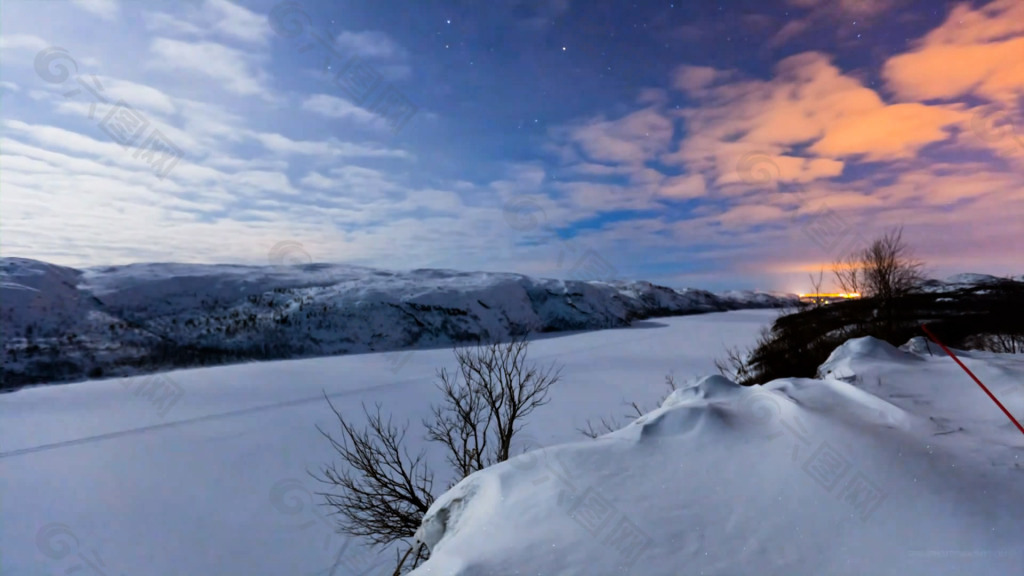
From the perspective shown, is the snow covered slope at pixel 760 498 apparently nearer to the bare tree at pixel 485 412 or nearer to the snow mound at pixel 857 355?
the snow mound at pixel 857 355

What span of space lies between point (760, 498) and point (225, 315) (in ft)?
148

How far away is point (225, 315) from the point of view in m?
39.0

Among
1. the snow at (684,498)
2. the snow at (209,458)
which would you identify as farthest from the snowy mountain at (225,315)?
the snow at (684,498)

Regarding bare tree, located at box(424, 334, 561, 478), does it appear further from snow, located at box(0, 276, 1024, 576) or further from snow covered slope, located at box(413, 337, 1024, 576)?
snow covered slope, located at box(413, 337, 1024, 576)

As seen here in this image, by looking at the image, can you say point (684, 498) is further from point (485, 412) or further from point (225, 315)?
point (225, 315)

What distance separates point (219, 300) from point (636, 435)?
4761cm

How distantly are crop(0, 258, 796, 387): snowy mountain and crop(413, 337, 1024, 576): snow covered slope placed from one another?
3209cm

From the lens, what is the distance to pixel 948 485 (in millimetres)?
3039

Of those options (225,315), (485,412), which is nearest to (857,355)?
(485,412)

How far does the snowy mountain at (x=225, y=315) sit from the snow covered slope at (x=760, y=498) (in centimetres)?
3209

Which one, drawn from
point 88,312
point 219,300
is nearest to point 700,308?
point 219,300

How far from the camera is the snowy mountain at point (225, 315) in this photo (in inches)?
1102

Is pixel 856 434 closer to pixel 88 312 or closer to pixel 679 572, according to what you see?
pixel 679 572

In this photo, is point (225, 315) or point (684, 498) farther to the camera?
point (225, 315)
